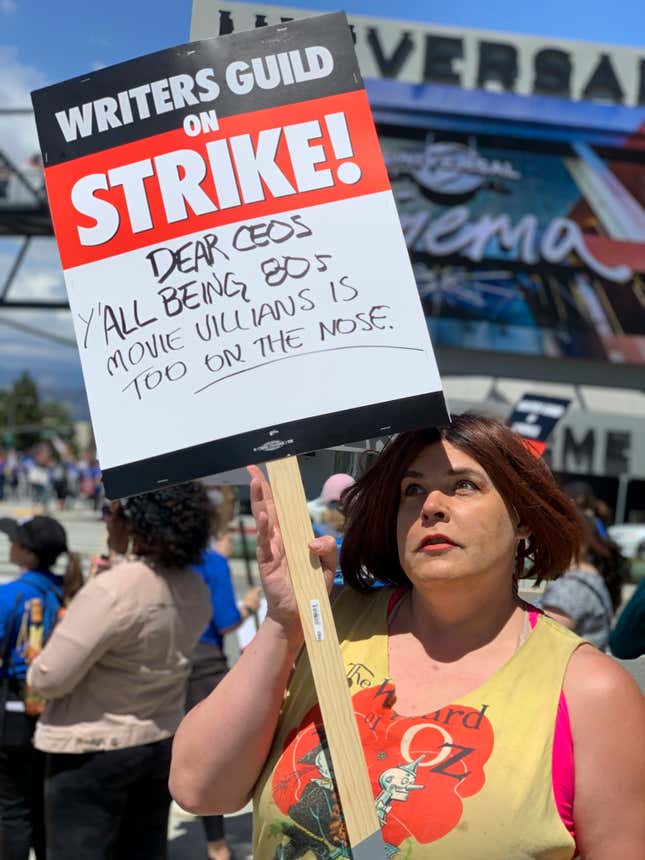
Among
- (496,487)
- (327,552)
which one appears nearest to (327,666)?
(327,552)

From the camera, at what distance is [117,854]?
3.47m

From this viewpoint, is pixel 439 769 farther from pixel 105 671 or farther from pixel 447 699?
pixel 105 671

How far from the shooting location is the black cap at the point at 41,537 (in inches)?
159

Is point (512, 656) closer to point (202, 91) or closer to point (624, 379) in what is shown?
point (202, 91)

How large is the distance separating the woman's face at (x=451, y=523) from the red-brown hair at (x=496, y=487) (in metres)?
0.02

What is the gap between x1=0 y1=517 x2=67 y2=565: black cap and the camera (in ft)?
13.3

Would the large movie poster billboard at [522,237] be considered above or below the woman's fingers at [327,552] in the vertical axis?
above

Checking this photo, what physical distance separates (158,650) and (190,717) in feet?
5.48

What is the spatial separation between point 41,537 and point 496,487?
8.60 feet

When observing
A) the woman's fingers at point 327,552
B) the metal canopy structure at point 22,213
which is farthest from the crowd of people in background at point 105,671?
the metal canopy structure at point 22,213

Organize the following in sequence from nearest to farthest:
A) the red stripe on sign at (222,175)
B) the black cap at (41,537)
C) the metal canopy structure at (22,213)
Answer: the red stripe on sign at (222,175)
the black cap at (41,537)
the metal canopy structure at (22,213)

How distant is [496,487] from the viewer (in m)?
1.87

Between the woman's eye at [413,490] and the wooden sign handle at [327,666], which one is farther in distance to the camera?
the woman's eye at [413,490]

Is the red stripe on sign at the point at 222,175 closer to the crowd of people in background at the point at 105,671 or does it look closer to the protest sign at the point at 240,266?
the protest sign at the point at 240,266
